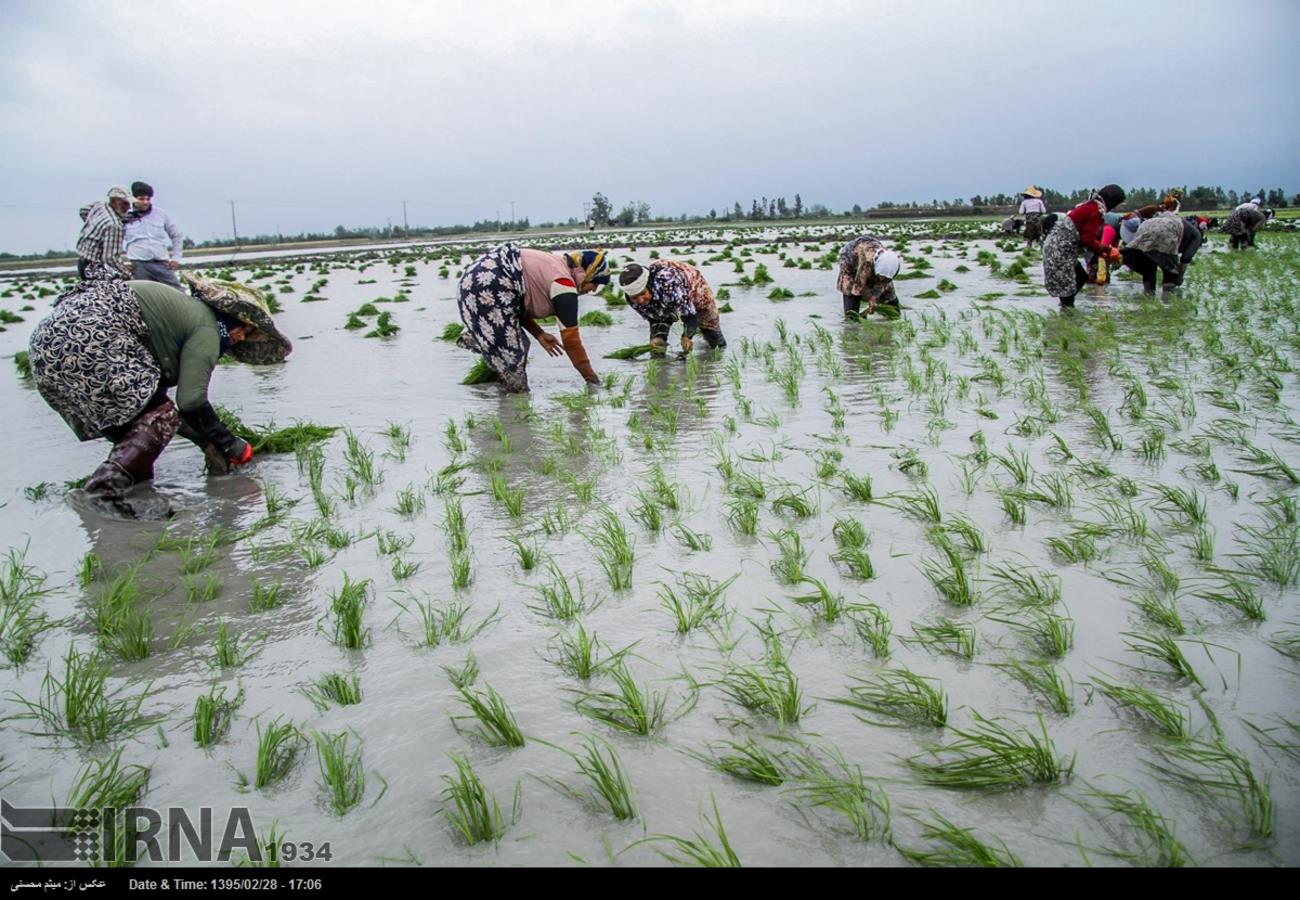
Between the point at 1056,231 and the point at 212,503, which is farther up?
the point at 1056,231

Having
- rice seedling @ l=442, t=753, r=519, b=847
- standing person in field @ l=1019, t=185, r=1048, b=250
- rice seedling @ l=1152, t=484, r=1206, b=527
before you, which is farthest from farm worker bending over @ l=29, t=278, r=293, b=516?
standing person in field @ l=1019, t=185, r=1048, b=250

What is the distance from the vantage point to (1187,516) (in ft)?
9.87

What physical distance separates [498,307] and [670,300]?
2.16m

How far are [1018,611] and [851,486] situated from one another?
1.15 metres

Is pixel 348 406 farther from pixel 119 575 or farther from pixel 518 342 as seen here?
pixel 119 575

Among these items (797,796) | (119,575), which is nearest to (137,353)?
(119,575)

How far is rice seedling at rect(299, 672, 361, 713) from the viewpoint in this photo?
2.12 metres

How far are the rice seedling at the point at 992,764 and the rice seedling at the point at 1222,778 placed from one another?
0.74ft

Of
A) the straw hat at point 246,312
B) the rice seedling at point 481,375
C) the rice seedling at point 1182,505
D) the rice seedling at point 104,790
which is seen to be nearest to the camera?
the rice seedling at point 104,790

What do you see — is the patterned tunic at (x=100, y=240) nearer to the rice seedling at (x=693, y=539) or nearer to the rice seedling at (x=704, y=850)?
the rice seedling at (x=693, y=539)

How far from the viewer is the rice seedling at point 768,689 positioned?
1959 millimetres

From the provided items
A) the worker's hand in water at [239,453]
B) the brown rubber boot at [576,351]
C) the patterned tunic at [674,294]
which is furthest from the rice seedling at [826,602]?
the patterned tunic at [674,294]

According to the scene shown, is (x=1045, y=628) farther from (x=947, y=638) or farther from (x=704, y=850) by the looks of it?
A: (x=704, y=850)

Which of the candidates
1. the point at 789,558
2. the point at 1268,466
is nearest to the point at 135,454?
the point at 789,558
